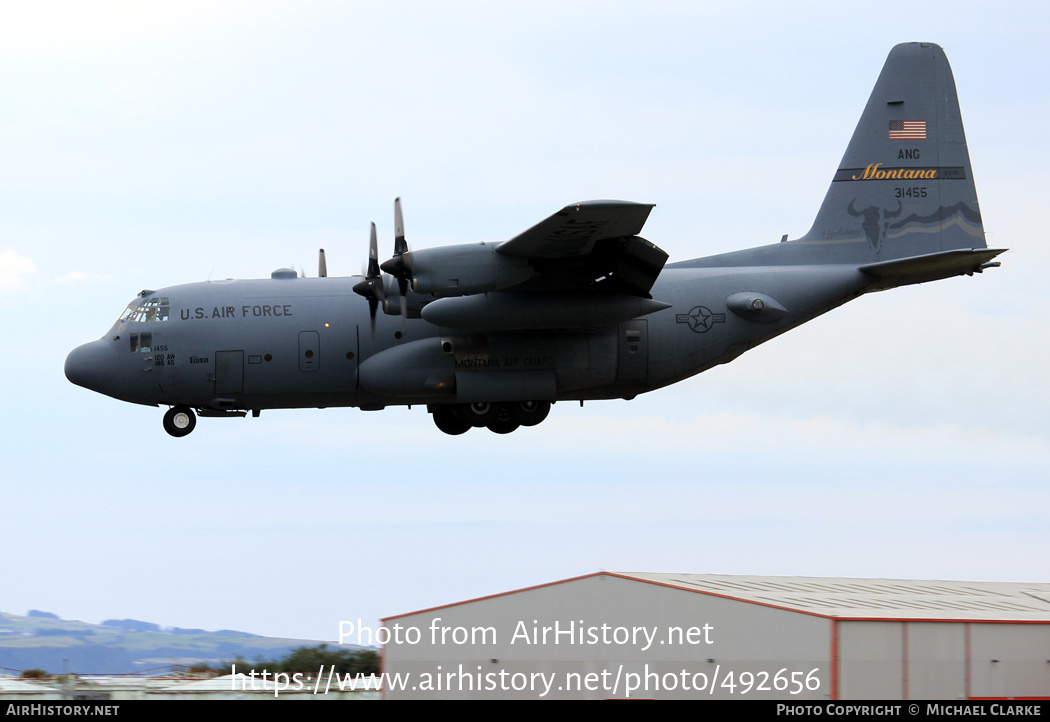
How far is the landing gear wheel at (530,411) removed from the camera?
25812 mm

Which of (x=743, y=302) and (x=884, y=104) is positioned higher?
(x=884, y=104)

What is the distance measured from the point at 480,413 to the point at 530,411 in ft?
3.64

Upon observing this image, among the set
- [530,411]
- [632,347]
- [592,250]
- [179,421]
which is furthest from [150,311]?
[632,347]

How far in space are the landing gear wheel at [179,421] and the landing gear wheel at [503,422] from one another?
257 inches

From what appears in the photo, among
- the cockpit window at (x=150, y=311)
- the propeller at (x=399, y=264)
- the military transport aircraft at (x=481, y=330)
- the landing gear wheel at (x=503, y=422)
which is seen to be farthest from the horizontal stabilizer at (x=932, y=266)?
the cockpit window at (x=150, y=311)

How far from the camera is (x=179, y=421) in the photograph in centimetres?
2556

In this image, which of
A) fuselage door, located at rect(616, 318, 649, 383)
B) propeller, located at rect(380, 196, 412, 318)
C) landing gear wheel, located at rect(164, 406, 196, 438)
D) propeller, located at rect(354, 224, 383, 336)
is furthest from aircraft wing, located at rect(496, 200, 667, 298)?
landing gear wheel, located at rect(164, 406, 196, 438)

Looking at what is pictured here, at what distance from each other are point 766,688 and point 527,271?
9.46 metres

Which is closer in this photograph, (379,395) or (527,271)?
(527,271)

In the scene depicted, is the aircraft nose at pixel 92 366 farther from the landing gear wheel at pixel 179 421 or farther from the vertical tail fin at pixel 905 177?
the vertical tail fin at pixel 905 177

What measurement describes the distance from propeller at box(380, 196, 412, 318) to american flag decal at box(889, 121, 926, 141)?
39.7 feet
